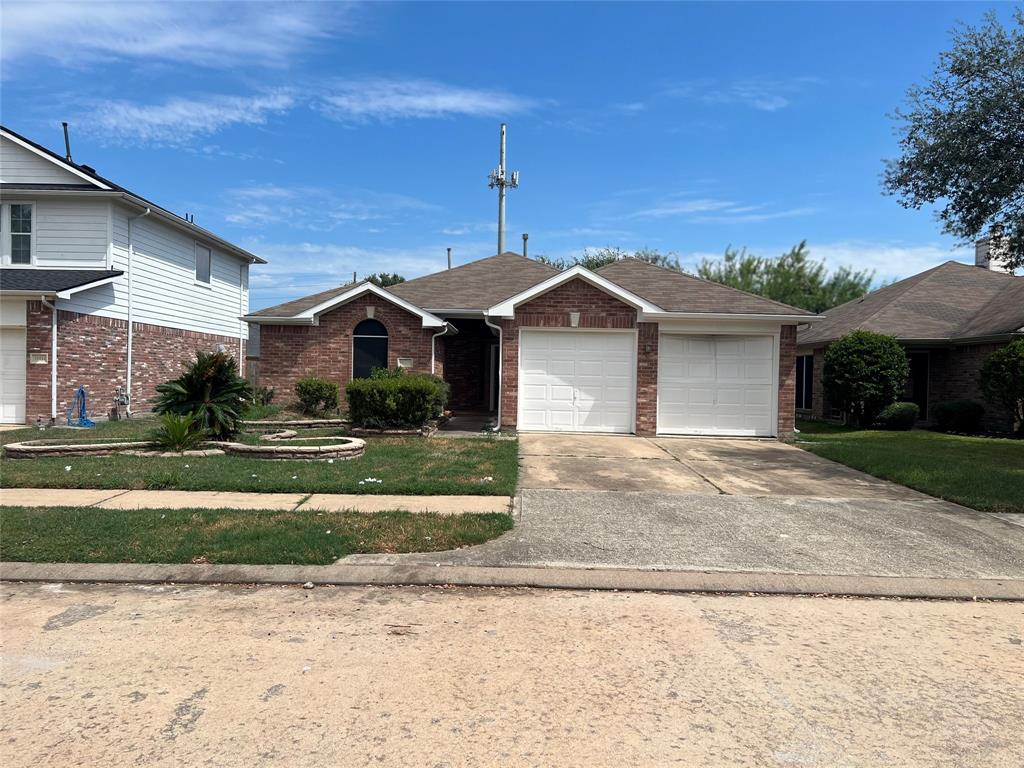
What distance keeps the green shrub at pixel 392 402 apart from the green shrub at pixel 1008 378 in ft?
46.5

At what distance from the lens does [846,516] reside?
8.02 metres

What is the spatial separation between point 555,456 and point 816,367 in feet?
48.1

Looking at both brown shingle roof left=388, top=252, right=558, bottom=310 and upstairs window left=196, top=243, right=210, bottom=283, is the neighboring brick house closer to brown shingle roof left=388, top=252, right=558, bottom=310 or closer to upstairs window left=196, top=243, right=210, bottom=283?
brown shingle roof left=388, top=252, right=558, bottom=310

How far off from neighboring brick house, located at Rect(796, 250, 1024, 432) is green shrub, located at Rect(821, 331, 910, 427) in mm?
1649

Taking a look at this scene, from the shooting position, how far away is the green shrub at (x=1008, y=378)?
16938mm

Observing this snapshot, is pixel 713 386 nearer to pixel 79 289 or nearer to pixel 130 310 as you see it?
pixel 79 289

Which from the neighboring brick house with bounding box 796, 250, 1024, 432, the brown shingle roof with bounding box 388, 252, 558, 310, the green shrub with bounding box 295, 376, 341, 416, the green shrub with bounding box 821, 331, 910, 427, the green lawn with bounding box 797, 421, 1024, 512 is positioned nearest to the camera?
the green lawn with bounding box 797, 421, 1024, 512

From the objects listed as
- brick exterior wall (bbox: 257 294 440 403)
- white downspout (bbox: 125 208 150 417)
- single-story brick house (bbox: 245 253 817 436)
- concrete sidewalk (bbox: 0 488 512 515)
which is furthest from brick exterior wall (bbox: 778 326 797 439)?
white downspout (bbox: 125 208 150 417)

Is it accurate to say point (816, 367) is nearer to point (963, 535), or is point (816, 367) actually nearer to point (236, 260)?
point (963, 535)

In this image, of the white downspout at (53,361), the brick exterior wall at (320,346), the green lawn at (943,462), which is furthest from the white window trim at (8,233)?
the green lawn at (943,462)

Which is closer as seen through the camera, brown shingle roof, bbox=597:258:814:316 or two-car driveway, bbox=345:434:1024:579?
two-car driveway, bbox=345:434:1024:579

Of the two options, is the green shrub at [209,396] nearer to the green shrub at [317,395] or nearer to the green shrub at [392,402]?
the green shrub at [392,402]

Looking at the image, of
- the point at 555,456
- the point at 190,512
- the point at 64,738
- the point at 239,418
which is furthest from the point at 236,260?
the point at 64,738

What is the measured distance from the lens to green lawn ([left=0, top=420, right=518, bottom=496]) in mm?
8602
